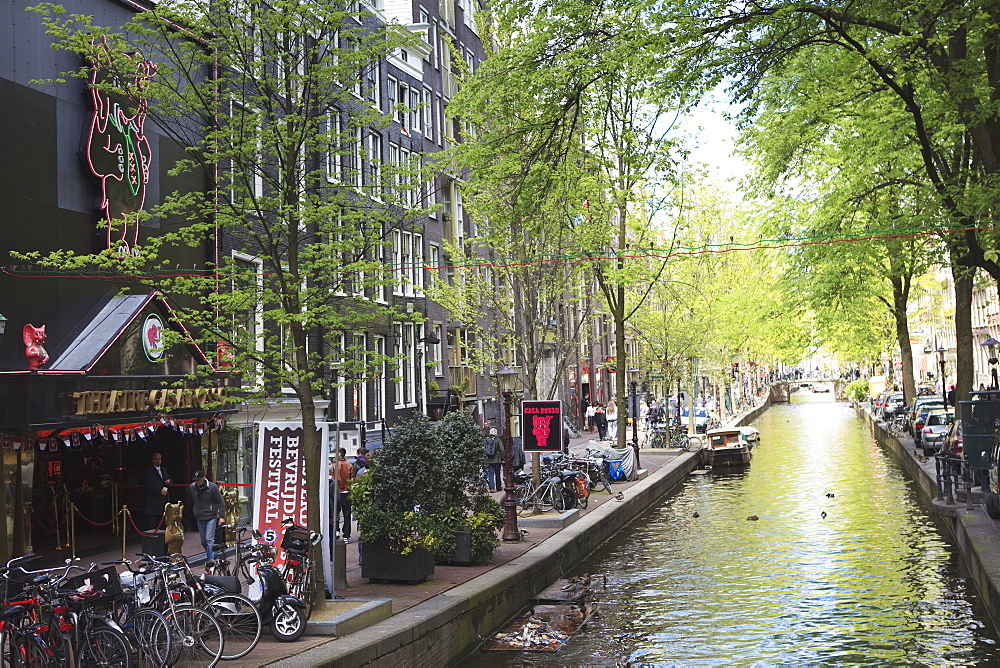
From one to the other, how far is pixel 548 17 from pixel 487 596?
837cm

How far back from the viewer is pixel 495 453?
28.4 meters

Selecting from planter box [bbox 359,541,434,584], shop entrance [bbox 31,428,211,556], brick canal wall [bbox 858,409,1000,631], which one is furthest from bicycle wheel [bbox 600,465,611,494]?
planter box [bbox 359,541,434,584]

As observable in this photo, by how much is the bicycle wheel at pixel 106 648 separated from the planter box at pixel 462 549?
7.38 metres

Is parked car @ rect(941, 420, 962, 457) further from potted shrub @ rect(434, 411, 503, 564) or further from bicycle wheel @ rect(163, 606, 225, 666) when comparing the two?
bicycle wheel @ rect(163, 606, 225, 666)

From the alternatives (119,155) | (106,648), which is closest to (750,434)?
(119,155)

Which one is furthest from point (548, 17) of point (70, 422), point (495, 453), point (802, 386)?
point (802, 386)

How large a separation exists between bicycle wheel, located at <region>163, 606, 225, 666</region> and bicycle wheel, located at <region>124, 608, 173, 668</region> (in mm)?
211

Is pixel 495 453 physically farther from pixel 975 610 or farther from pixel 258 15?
pixel 258 15

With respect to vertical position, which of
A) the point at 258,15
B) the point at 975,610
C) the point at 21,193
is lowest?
the point at 975,610

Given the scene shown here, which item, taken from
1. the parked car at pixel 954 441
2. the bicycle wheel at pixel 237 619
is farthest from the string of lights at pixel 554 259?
the parked car at pixel 954 441

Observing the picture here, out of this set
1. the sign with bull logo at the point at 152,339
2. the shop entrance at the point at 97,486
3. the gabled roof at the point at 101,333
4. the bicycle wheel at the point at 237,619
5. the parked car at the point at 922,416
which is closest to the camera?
the bicycle wheel at the point at 237,619

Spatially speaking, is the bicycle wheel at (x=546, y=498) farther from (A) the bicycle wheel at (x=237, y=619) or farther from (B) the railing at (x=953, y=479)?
(A) the bicycle wheel at (x=237, y=619)

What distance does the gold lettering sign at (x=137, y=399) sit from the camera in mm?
17078

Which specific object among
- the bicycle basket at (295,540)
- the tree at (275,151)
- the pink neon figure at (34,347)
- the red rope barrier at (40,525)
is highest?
the tree at (275,151)
